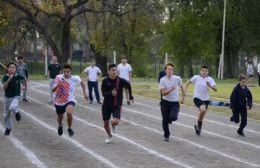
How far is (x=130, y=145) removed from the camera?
557 inches

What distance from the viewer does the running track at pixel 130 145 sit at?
11.9 m

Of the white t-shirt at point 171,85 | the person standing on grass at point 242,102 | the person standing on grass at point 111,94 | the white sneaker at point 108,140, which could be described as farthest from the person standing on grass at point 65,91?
the person standing on grass at point 242,102

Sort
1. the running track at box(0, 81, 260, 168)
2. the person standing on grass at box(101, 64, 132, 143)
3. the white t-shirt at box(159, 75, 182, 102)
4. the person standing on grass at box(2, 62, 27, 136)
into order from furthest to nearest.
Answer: the person standing on grass at box(2, 62, 27, 136), the white t-shirt at box(159, 75, 182, 102), the person standing on grass at box(101, 64, 132, 143), the running track at box(0, 81, 260, 168)

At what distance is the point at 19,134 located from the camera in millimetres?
16078

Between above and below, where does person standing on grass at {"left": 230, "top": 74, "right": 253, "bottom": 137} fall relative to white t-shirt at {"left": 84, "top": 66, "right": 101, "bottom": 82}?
below

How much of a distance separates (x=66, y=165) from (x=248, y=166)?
3246 mm

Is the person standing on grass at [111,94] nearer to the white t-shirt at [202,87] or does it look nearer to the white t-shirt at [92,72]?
the white t-shirt at [202,87]

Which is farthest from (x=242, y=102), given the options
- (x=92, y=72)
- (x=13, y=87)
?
(x=92, y=72)

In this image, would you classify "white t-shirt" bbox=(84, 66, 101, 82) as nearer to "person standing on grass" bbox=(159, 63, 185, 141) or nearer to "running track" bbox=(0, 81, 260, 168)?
"running track" bbox=(0, 81, 260, 168)

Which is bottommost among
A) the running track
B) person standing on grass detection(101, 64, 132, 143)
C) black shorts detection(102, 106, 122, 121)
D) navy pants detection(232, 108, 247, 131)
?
the running track

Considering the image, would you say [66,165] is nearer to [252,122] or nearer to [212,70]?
[252,122]

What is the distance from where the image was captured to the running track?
1186cm

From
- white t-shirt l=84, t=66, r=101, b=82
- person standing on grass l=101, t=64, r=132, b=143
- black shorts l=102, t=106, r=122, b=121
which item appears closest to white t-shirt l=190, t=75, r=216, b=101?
person standing on grass l=101, t=64, r=132, b=143

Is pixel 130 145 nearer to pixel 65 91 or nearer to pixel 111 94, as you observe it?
Answer: pixel 111 94
